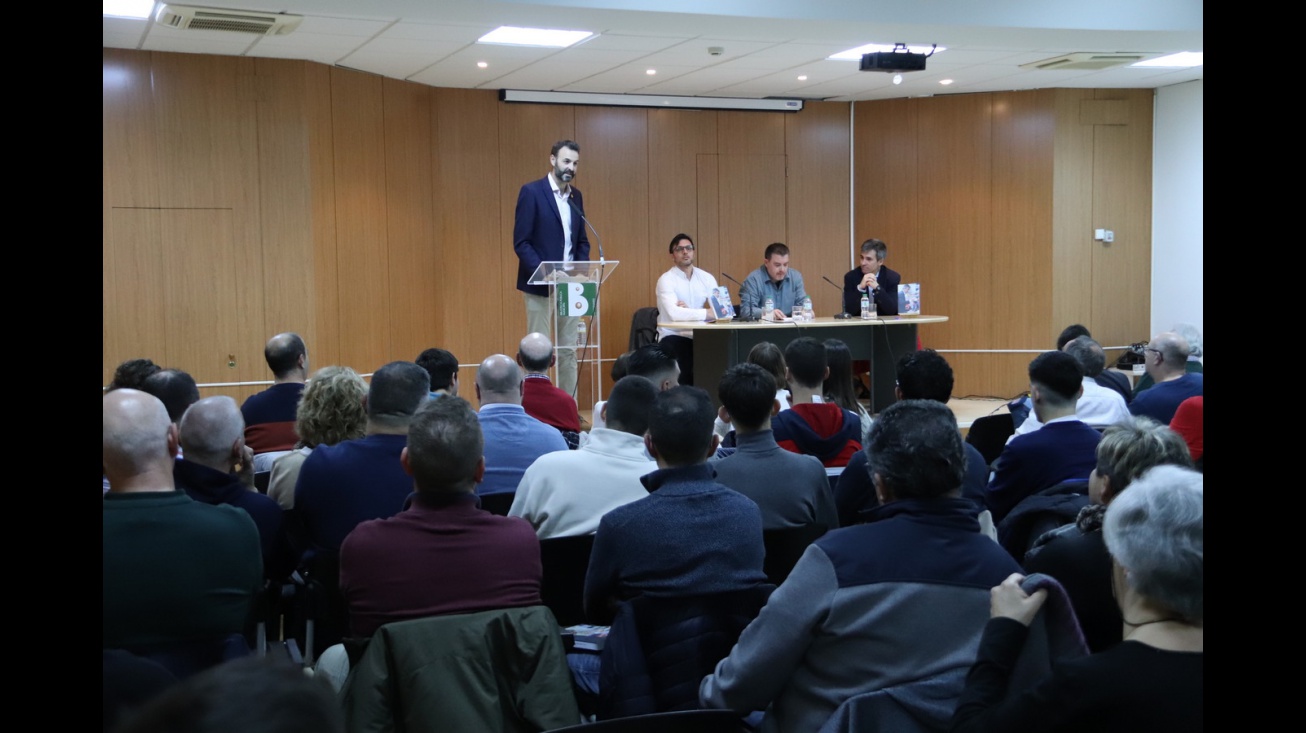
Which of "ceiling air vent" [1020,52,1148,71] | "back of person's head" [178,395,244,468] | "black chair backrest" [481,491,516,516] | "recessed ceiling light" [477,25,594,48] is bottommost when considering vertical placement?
"black chair backrest" [481,491,516,516]

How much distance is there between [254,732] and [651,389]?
2873 mm

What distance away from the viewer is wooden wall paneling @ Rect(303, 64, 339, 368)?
9.22 metres

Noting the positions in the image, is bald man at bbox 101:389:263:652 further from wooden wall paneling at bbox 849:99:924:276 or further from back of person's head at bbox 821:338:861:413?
wooden wall paneling at bbox 849:99:924:276

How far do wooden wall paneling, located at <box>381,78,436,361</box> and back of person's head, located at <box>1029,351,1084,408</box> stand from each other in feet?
22.8

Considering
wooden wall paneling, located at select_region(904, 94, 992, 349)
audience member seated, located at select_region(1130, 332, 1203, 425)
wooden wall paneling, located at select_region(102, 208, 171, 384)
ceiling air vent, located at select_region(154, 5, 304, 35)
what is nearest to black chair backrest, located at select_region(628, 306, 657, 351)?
wooden wall paneling, located at select_region(904, 94, 992, 349)

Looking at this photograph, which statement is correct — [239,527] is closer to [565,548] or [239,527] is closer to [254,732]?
[565,548]

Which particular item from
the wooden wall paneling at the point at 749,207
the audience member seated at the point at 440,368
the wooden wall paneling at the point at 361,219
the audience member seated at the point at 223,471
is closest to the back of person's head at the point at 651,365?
the audience member seated at the point at 440,368

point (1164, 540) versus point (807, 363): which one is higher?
point (807, 363)

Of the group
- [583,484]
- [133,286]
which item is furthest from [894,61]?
[583,484]

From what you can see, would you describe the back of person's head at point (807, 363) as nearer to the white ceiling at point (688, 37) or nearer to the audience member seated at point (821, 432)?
the audience member seated at point (821, 432)

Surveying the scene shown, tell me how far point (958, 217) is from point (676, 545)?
989cm

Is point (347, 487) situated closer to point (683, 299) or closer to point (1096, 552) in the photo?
point (1096, 552)

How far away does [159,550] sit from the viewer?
2.41m
